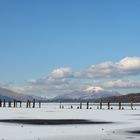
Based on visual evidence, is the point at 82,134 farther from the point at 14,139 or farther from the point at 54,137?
the point at 14,139

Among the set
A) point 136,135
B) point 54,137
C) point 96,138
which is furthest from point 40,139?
point 136,135

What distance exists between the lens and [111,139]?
3150 cm

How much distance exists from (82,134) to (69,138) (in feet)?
10.6

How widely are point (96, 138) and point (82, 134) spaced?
3023 millimetres

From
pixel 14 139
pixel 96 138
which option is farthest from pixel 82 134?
pixel 14 139

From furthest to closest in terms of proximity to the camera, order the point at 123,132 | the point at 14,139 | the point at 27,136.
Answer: the point at 123,132 < the point at 27,136 < the point at 14,139

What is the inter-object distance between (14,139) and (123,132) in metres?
10.5

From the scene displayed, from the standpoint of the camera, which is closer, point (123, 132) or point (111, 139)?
point (111, 139)

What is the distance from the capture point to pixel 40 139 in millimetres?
31234

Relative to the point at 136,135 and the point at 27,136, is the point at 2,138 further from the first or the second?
the point at 136,135

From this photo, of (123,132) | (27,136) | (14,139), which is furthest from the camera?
(123,132)

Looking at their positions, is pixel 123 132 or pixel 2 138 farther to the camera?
pixel 123 132

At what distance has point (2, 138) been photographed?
103 feet

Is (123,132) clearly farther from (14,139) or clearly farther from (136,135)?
(14,139)
